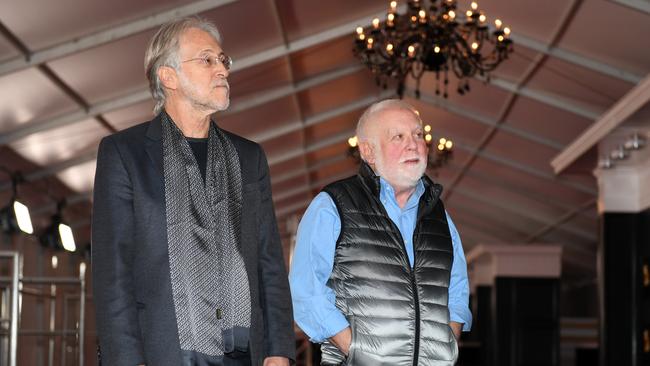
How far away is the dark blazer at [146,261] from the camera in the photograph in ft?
7.79

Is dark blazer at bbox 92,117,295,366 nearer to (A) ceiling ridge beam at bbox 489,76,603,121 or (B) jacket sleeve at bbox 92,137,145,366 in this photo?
(B) jacket sleeve at bbox 92,137,145,366

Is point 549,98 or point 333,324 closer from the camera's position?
point 333,324

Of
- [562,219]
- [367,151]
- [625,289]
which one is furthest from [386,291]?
[562,219]

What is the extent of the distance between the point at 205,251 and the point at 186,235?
6 centimetres

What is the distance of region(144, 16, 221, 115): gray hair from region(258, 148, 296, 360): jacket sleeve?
326 millimetres

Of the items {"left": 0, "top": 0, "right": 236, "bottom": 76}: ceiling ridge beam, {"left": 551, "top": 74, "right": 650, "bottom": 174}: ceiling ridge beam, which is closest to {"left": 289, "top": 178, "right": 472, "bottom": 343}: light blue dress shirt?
{"left": 551, "top": 74, "right": 650, "bottom": 174}: ceiling ridge beam

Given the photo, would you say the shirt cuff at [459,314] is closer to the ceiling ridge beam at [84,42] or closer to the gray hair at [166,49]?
the gray hair at [166,49]

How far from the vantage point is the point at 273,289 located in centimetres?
259

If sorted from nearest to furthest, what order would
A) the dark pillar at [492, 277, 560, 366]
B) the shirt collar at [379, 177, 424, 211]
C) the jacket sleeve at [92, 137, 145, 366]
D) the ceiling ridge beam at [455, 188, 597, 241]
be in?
the jacket sleeve at [92, 137, 145, 366] < the shirt collar at [379, 177, 424, 211] < the dark pillar at [492, 277, 560, 366] < the ceiling ridge beam at [455, 188, 597, 241]

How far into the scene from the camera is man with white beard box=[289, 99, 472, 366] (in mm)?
2955

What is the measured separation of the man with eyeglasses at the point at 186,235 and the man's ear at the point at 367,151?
579mm

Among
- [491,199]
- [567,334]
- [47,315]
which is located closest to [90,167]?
[47,315]

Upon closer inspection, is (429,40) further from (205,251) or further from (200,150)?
(205,251)

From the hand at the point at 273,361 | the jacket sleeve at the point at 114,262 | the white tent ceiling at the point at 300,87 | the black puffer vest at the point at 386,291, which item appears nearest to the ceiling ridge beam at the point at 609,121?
the white tent ceiling at the point at 300,87
